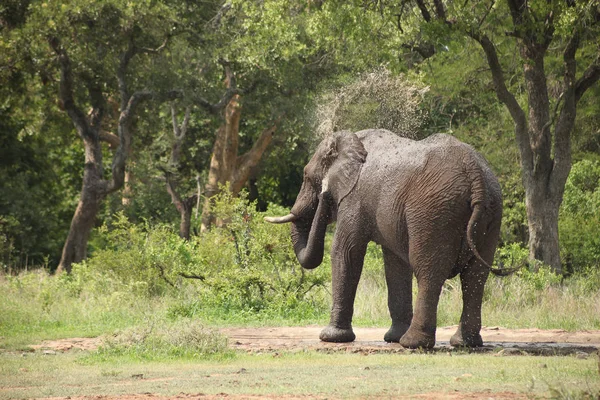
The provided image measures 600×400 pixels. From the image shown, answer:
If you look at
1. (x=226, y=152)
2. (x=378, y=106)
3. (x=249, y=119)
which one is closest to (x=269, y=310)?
(x=378, y=106)

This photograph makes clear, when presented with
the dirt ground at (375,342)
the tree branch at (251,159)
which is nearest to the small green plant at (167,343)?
the dirt ground at (375,342)

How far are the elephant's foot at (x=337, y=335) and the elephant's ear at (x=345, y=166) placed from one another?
5.08 ft

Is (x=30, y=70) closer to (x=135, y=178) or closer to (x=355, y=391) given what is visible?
(x=135, y=178)

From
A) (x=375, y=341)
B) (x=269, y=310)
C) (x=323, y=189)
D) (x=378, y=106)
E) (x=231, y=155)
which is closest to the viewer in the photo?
(x=375, y=341)

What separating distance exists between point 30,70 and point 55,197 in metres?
10.3

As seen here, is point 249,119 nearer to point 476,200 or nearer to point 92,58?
point 92,58

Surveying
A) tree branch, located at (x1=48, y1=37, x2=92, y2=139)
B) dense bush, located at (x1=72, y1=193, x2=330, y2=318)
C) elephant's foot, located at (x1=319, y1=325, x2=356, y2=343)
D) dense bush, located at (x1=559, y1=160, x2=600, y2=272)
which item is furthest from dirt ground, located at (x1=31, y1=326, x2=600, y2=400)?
tree branch, located at (x1=48, y1=37, x2=92, y2=139)

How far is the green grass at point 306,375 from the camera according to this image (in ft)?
28.2

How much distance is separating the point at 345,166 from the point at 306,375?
3.62m

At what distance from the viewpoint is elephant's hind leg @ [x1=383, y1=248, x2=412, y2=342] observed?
41.8 ft

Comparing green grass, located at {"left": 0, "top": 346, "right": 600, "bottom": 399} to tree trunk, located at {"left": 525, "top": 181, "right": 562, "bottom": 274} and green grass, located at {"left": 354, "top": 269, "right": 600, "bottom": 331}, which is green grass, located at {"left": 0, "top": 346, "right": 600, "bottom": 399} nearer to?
green grass, located at {"left": 354, "top": 269, "right": 600, "bottom": 331}

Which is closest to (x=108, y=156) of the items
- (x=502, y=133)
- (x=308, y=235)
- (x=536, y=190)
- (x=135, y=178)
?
(x=135, y=178)

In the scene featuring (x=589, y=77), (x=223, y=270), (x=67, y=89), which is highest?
(x=67, y=89)

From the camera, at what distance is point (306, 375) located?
9648 millimetres
